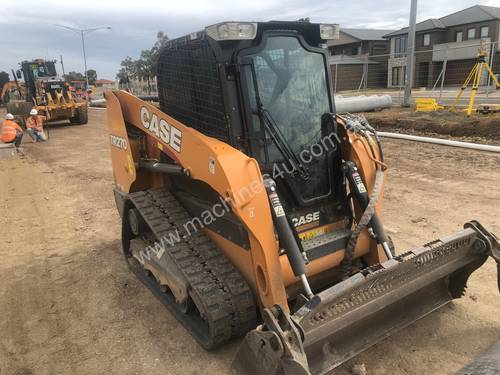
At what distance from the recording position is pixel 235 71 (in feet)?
10.0

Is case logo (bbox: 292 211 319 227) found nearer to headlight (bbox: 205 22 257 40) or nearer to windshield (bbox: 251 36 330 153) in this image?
windshield (bbox: 251 36 330 153)

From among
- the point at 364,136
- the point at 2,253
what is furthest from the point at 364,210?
the point at 2,253

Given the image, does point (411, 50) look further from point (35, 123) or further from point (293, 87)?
point (293, 87)

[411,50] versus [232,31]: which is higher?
[411,50]

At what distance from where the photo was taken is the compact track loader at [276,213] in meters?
2.81

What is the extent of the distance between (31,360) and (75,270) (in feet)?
5.10

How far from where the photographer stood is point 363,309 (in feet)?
8.97

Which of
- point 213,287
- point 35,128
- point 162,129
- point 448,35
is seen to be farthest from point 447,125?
point 448,35

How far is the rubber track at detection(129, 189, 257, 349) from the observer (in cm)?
299

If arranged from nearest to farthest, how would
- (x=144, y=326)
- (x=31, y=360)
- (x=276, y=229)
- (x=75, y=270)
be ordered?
(x=276, y=229) < (x=31, y=360) < (x=144, y=326) < (x=75, y=270)

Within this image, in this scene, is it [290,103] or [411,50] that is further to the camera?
[411,50]

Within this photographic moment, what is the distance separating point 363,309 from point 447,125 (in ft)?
32.7

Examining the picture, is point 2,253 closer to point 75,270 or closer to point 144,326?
point 75,270

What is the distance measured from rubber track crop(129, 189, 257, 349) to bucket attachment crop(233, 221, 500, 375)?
0.53 meters
